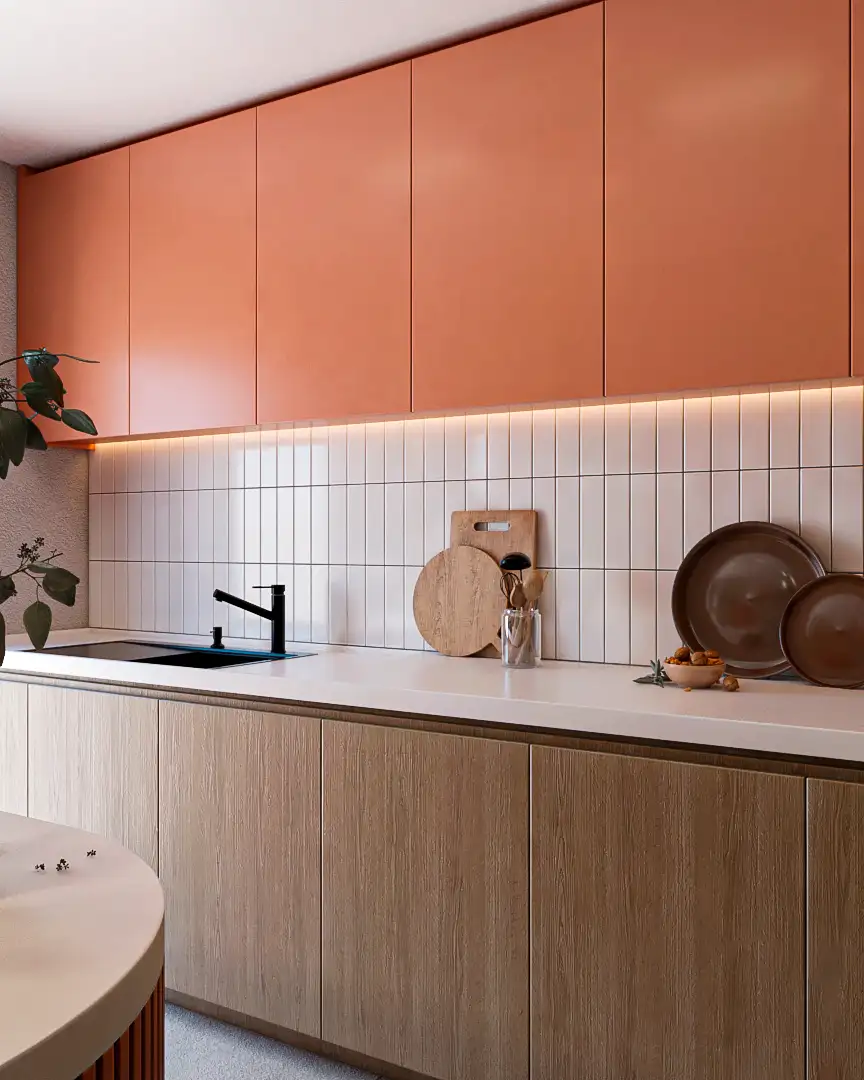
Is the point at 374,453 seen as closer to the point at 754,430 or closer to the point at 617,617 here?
the point at 617,617

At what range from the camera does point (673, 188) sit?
207cm

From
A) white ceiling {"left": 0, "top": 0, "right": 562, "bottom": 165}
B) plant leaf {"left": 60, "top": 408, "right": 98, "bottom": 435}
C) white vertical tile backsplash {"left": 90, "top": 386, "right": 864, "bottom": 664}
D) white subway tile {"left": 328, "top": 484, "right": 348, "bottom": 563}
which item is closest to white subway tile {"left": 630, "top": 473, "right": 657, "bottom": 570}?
white vertical tile backsplash {"left": 90, "top": 386, "right": 864, "bottom": 664}

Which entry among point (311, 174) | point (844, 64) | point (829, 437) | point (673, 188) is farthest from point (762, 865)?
point (311, 174)

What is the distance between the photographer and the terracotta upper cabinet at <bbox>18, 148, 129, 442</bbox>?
2.98 m

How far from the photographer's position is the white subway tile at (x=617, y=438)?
8.07ft

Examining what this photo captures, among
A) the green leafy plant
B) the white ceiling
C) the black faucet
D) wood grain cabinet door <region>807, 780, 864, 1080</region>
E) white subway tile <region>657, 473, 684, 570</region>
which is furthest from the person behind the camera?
the black faucet

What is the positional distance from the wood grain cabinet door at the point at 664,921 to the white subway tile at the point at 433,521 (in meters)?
1.01

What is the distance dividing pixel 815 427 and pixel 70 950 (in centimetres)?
198

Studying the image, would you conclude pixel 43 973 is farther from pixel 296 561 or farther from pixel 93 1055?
pixel 296 561

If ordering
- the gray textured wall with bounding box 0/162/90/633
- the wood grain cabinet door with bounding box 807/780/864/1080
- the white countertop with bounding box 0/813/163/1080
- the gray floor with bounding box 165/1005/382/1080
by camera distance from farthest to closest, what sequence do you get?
the gray textured wall with bounding box 0/162/90/633 < the gray floor with bounding box 165/1005/382/1080 < the wood grain cabinet door with bounding box 807/780/864/1080 < the white countertop with bounding box 0/813/163/1080

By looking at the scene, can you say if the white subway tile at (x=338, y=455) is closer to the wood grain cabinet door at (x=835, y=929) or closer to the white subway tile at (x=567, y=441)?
the white subway tile at (x=567, y=441)

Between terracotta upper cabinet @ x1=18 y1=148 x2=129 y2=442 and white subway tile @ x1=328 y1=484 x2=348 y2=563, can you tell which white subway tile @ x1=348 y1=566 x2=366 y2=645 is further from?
terracotta upper cabinet @ x1=18 y1=148 x2=129 y2=442

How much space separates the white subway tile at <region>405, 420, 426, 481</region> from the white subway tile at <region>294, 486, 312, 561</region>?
0.38 meters

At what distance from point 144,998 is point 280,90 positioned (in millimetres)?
2525
